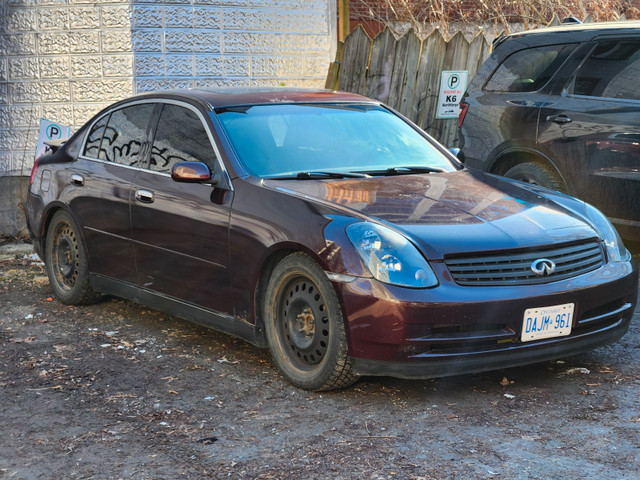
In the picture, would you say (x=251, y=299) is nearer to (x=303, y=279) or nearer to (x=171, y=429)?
(x=303, y=279)

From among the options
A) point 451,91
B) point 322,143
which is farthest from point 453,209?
point 451,91

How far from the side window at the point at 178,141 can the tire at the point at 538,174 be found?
3.30 meters

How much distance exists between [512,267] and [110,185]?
9.92 feet

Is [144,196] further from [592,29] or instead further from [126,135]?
[592,29]

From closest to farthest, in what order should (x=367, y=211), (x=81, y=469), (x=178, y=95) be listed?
(x=81, y=469) → (x=367, y=211) → (x=178, y=95)

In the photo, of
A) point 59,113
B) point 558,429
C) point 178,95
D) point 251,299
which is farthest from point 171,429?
point 59,113

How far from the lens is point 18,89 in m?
11.0

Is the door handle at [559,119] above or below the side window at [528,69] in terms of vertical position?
below

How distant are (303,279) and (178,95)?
1945mm

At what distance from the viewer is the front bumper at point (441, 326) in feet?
15.6

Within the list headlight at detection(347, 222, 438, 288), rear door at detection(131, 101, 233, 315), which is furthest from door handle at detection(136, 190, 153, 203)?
headlight at detection(347, 222, 438, 288)

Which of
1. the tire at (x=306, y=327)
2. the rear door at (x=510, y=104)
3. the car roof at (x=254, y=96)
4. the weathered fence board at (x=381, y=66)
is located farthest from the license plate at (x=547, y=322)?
the weathered fence board at (x=381, y=66)

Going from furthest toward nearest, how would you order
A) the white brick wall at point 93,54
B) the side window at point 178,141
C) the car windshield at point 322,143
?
the white brick wall at point 93,54
the side window at point 178,141
the car windshield at point 322,143

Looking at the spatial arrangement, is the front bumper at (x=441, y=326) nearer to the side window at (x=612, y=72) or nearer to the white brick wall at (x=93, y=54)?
the side window at (x=612, y=72)
